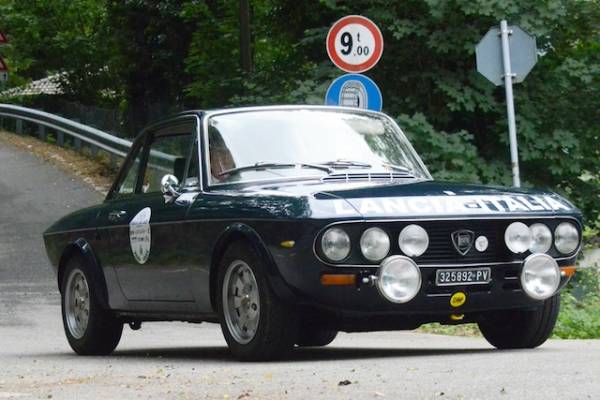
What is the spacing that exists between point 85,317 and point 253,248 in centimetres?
273

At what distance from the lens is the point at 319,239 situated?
8.85m

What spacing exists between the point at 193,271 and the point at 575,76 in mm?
14629

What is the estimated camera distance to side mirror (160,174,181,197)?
406 inches

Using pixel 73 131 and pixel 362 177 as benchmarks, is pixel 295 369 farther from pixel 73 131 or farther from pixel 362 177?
pixel 73 131

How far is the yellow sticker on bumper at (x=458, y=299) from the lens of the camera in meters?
9.13

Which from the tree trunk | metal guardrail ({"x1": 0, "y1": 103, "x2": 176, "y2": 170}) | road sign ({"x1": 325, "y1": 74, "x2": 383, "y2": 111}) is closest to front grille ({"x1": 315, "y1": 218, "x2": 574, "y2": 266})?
road sign ({"x1": 325, "y1": 74, "x2": 383, "y2": 111})

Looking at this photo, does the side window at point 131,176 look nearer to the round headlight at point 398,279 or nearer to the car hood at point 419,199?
the car hood at point 419,199

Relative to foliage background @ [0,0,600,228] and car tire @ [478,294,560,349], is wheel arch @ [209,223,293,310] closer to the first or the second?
car tire @ [478,294,560,349]

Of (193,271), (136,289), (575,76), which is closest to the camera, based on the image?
(193,271)

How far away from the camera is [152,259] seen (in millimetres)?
10484

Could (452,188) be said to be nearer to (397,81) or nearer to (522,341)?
(522,341)

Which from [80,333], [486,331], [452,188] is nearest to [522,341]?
[486,331]

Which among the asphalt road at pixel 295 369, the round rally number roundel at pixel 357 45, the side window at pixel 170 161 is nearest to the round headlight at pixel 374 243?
the asphalt road at pixel 295 369

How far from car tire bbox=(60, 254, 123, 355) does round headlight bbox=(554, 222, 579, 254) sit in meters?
3.42
